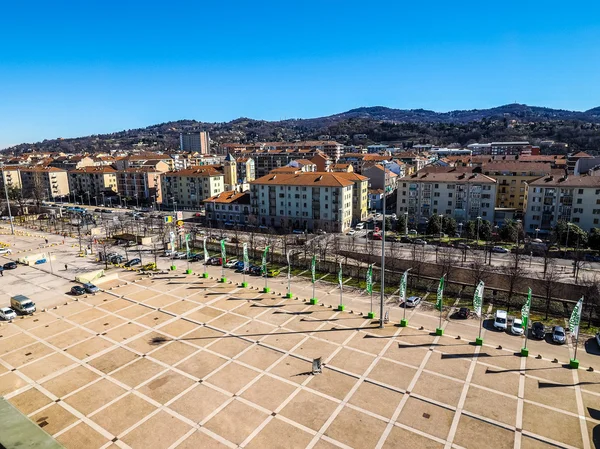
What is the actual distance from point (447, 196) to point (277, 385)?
6677 cm

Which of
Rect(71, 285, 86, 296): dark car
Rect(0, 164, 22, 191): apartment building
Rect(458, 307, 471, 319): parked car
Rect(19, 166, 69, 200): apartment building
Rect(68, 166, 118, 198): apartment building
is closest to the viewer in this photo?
Rect(458, 307, 471, 319): parked car

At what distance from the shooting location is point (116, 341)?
1372 inches

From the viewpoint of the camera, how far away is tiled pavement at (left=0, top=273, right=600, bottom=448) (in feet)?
75.7

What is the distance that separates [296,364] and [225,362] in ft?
18.3

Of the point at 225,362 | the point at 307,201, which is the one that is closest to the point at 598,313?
the point at 225,362

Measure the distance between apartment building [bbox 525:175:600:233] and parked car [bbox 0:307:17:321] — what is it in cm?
8212

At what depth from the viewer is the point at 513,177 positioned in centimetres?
9169

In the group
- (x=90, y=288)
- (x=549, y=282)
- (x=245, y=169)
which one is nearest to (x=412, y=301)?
(x=549, y=282)

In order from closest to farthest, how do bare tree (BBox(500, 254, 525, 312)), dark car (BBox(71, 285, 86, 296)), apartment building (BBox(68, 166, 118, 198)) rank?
bare tree (BBox(500, 254, 525, 312)) < dark car (BBox(71, 285, 86, 296)) < apartment building (BBox(68, 166, 118, 198))

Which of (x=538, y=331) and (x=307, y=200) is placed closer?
(x=538, y=331)

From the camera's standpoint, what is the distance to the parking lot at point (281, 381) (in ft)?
76.0

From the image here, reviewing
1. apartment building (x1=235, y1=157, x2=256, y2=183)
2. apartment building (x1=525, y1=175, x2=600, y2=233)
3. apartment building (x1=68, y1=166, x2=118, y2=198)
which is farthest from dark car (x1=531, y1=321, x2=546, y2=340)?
apartment building (x1=68, y1=166, x2=118, y2=198)

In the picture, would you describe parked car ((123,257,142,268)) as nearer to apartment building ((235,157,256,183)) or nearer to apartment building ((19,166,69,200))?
apartment building ((235,157,256,183))

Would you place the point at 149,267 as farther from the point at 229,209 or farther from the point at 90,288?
the point at 229,209
